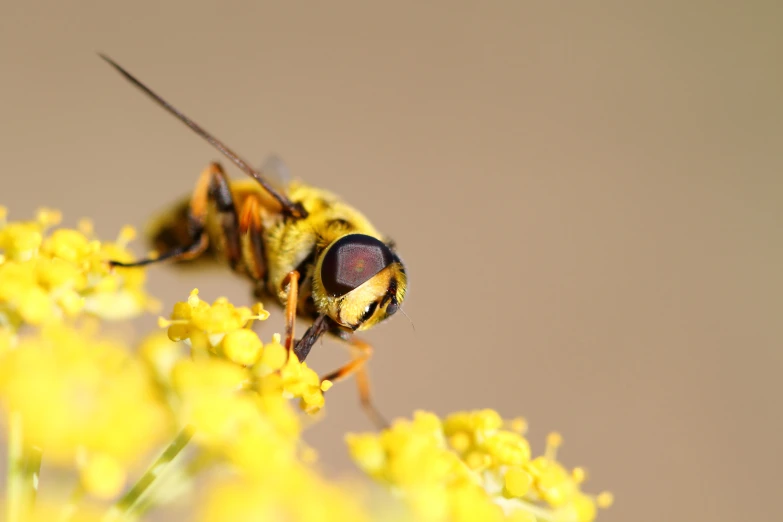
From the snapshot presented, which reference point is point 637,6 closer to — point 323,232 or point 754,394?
point 754,394

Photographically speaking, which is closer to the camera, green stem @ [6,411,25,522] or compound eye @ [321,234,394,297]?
green stem @ [6,411,25,522]

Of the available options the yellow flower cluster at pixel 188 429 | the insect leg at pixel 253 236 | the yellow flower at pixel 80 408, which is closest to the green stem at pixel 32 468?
the yellow flower cluster at pixel 188 429

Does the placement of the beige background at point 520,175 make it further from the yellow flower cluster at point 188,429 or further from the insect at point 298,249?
the yellow flower cluster at point 188,429

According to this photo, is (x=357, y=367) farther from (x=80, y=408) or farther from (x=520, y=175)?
(x=520, y=175)

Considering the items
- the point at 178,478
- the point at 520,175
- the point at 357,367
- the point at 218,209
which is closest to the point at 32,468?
the point at 178,478

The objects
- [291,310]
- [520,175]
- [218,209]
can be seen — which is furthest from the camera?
[520,175]

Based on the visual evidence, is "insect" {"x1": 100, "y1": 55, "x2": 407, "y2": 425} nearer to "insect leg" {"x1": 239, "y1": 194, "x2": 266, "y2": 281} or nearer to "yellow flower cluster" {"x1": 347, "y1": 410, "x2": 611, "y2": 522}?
"insect leg" {"x1": 239, "y1": 194, "x2": 266, "y2": 281}

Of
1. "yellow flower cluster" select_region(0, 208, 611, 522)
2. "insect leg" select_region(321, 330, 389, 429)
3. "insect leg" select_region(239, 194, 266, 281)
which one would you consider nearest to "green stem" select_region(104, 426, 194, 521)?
"yellow flower cluster" select_region(0, 208, 611, 522)
